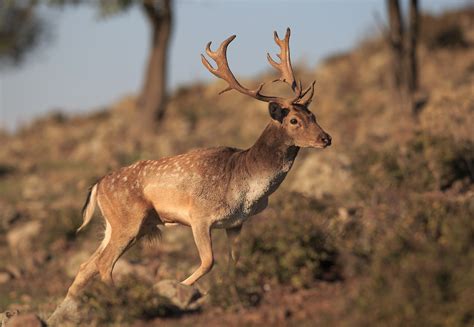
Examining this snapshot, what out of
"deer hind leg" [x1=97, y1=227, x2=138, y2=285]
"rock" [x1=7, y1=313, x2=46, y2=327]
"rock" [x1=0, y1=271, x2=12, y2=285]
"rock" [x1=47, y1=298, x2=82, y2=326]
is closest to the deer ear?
"deer hind leg" [x1=97, y1=227, x2=138, y2=285]

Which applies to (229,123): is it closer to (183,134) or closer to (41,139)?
(183,134)

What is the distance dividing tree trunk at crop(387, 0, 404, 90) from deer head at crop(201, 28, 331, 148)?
30.6 feet

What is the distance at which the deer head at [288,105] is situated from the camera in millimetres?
8781

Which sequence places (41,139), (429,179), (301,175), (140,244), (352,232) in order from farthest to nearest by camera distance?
(41,139)
(301,175)
(140,244)
(429,179)
(352,232)

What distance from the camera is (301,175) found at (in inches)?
637

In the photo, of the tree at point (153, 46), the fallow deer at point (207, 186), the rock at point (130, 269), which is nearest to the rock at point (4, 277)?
the rock at point (130, 269)

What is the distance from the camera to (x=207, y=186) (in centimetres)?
898

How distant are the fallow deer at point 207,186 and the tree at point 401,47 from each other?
9.46 meters

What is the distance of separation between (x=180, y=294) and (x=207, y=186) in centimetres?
122

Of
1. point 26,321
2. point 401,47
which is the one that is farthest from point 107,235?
point 401,47

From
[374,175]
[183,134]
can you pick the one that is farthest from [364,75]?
[374,175]

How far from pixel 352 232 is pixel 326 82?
17.8 m

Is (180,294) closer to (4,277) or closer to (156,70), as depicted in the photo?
(4,277)

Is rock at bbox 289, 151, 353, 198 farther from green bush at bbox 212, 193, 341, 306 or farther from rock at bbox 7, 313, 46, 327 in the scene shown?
rock at bbox 7, 313, 46, 327
